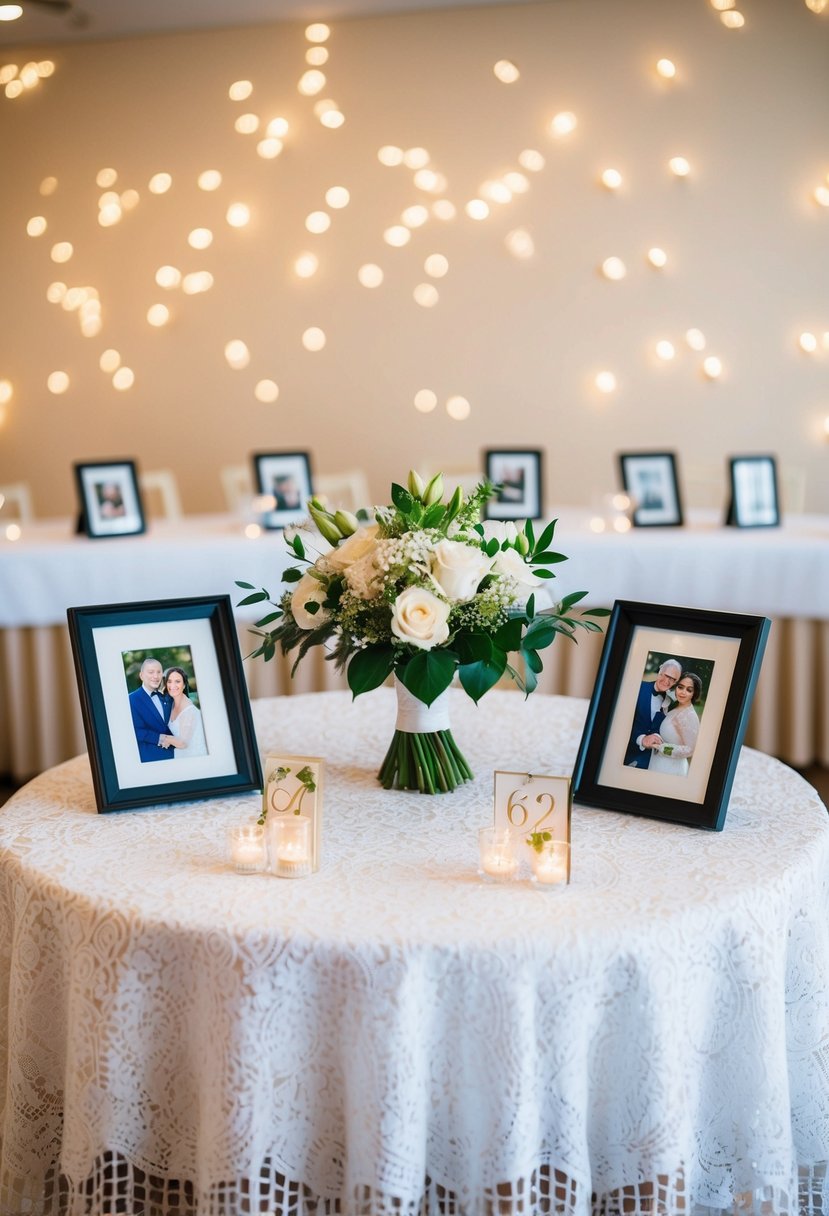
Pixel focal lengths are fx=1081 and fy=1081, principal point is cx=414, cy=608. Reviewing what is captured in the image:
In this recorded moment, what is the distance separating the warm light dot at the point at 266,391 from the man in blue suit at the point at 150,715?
382 centimetres

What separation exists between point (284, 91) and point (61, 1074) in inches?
186

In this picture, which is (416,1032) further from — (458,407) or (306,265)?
(306,265)

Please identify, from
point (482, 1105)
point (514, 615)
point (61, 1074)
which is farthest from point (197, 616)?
point (482, 1105)

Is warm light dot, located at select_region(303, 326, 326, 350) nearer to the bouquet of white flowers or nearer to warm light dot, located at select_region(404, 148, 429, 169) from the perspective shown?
warm light dot, located at select_region(404, 148, 429, 169)

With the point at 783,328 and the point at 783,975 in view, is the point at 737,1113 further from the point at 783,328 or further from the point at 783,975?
the point at 783,328

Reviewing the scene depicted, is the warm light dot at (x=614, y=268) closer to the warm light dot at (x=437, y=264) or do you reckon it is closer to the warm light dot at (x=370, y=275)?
the warm light dot at (x=437, y=264)

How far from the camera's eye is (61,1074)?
1406mm

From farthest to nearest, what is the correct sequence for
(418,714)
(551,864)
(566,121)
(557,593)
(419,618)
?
1. (566,121)
2. (557,593)
3. (418,714)
4. (419,618)
5. (551,864)

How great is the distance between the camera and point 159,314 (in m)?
5.23

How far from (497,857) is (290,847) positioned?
26cm

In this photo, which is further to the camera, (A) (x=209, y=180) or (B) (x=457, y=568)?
(A) (x=209, y=180)

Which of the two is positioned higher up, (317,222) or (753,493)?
(317,222)

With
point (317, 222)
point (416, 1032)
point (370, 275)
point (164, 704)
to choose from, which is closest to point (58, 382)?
point (317, 222)

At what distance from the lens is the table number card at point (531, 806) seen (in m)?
Answer: 1.37
